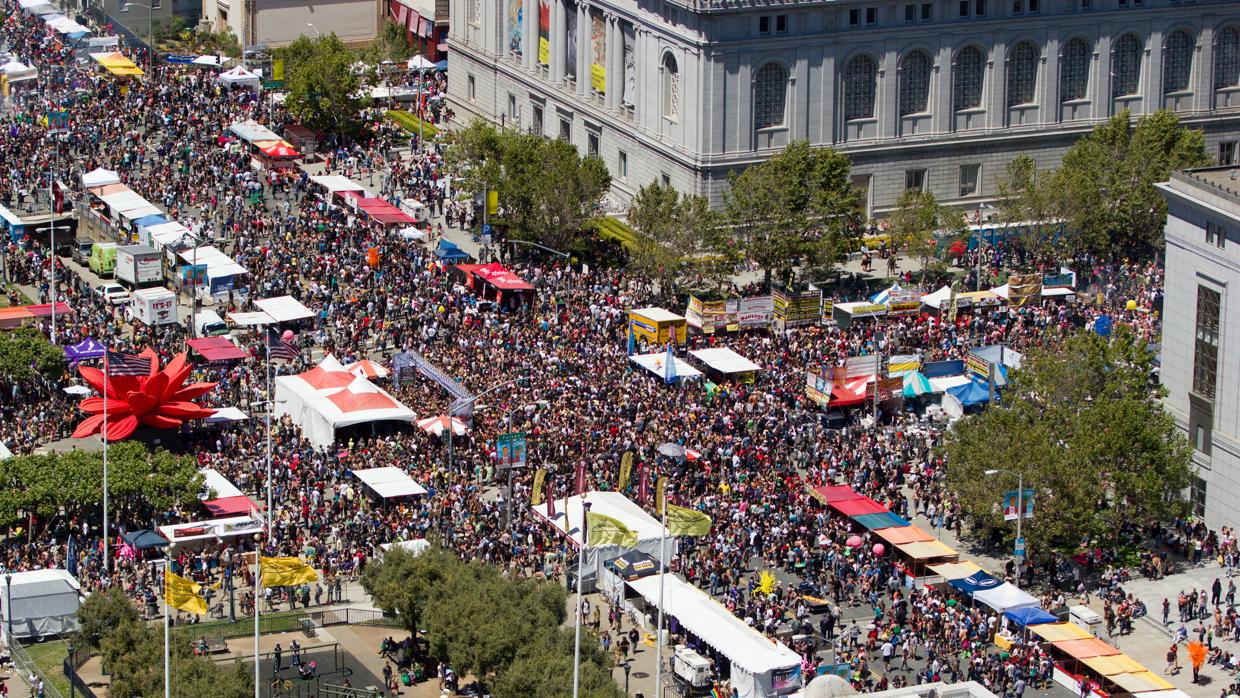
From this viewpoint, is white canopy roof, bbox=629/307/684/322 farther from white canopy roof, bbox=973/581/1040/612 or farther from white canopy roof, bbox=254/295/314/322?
white canopy roof, bbox=973/581/1040/612

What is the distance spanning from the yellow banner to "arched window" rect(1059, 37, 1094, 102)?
210 feet

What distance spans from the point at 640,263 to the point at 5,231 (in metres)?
31.9

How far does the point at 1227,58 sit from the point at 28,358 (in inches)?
2530

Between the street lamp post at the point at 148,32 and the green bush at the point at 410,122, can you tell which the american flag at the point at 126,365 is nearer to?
the green bush at the point at 410,122

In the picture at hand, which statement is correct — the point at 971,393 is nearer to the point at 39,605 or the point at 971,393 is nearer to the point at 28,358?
the point at 28,358

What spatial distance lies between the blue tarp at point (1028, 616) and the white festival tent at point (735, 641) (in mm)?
7957

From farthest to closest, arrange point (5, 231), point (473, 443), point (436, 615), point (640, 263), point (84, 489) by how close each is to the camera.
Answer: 1. point (5, 231)
2. point (640, 263)
3. point (473, 443)
4. point (84, 489)
5. point (436, 615)

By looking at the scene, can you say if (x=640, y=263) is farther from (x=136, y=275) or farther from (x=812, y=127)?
(x=136, y=275)

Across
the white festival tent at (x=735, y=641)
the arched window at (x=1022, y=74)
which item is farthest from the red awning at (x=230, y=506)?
the arched window at (x=1022, y=74)

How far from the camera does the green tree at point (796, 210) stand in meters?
104

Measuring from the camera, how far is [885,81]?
113875 mm

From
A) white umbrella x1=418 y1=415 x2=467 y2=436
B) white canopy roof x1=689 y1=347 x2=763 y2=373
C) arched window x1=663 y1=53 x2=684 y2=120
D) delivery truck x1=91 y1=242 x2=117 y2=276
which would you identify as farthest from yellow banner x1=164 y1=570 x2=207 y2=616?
arched window x1=663 y1=53 x2=684 y2=120

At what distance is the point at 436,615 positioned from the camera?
67.9m

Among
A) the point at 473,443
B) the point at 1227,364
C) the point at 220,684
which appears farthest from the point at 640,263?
the point at 220,684
